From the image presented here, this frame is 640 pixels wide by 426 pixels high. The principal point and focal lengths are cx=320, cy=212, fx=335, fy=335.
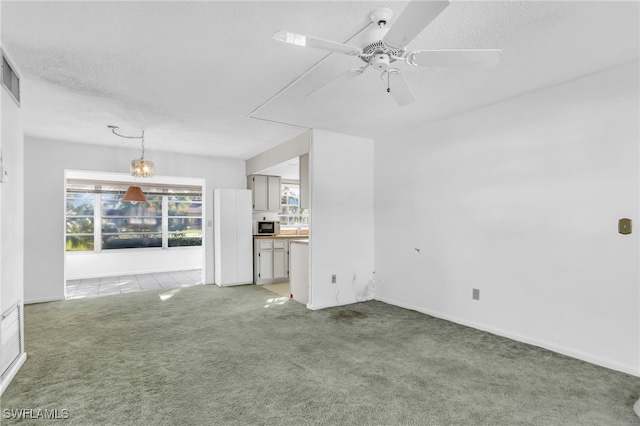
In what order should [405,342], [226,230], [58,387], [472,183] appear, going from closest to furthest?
[58,387], [405,342], [472,183], [226,230]

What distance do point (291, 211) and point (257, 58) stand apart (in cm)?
521

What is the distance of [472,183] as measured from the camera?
3.72 meters

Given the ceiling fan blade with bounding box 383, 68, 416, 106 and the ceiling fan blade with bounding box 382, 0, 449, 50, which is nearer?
the ceiling fan blade with bounding box 382, 0, 449, 50

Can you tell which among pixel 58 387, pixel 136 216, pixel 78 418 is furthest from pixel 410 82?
pixel 136 216

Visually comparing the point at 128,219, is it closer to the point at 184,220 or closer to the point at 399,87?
the point at 184,220

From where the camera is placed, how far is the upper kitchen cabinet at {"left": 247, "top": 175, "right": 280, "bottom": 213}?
664 cm

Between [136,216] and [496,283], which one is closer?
[496,283]

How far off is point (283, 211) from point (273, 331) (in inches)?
166

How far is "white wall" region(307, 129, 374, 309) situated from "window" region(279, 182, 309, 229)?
2628 millimetres

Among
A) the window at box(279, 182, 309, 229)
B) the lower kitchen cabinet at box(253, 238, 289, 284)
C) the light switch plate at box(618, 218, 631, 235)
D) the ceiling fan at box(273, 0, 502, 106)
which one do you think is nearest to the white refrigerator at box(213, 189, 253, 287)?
the lower kitchen cabinet at box(253, 238, 289, 284)

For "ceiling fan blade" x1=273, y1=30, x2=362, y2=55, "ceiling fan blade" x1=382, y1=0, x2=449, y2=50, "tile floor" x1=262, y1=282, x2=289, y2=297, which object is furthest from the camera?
"tile floor" x1=262, y1=282, x2=289, y2=297

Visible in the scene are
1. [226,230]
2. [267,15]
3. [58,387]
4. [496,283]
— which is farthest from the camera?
[226,230]

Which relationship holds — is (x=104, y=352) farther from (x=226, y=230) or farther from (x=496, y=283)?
(x=496, y=283)

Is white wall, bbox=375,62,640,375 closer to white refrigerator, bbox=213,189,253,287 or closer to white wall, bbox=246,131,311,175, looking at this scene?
white wall, bbox=246,131,311,175
